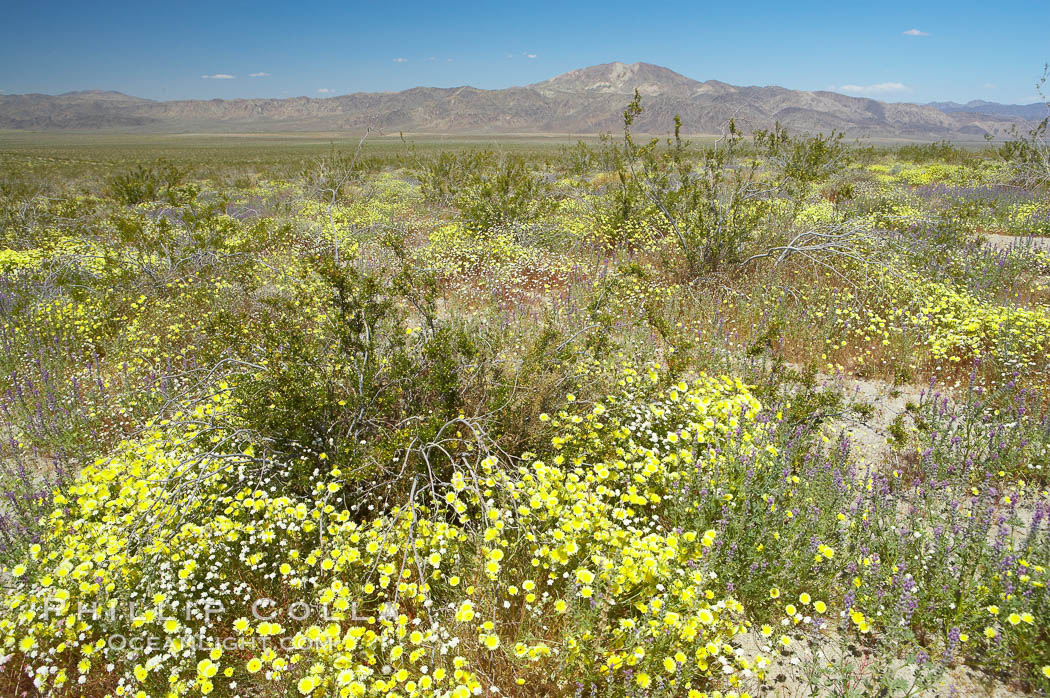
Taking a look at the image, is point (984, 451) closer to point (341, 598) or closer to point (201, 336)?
point (341, 598)

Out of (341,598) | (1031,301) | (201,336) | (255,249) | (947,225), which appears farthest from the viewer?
(255,249)

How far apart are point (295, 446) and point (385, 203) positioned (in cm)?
1440

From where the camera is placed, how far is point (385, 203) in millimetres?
16547

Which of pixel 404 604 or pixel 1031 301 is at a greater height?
pixel 1031 301

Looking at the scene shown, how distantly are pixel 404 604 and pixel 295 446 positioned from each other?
4.50 ft

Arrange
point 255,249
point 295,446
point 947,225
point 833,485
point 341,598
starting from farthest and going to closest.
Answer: point 255,249, point 947,225, point 295,446, point 833,485, point 341,598

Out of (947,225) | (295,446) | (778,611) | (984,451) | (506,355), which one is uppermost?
(947,225)

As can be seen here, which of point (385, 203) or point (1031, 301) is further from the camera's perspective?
point (385, 203)

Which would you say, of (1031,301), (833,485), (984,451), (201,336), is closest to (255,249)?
(201,336)

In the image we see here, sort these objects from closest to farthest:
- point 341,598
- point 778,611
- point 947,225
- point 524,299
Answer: point 341,598 → point 778,611 → point 524,299 → point 947,225

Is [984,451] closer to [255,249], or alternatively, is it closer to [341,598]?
[341,598]

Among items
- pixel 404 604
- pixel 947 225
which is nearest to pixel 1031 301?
pixel 947 225

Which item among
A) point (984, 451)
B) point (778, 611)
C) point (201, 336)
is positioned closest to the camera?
point (778, 611)

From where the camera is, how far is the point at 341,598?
238 centimetres
